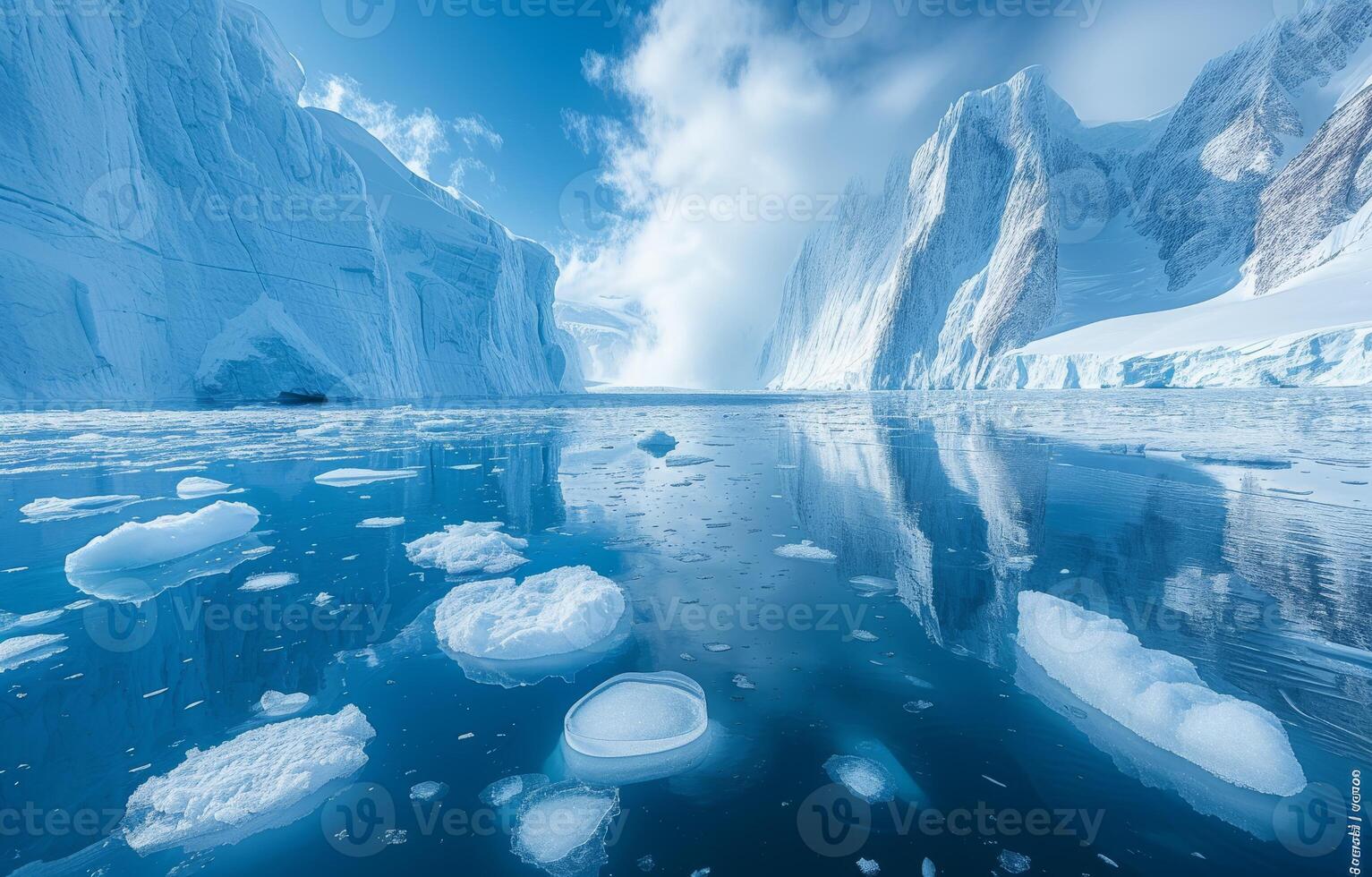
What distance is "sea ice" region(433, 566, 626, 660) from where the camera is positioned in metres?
4.32

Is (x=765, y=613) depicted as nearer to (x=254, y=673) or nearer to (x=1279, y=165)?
(x=254, y=673)

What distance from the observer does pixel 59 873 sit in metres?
2.29

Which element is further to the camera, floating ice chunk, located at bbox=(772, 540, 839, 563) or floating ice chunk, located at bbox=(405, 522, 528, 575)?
floating ice chunk, located at bbox=(772, 540, 839, 563)

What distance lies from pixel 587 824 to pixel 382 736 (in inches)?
60.9

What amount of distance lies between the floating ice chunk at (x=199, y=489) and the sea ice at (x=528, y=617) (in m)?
7.35

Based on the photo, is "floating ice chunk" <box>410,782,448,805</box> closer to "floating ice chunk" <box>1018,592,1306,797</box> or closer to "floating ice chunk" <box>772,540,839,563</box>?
"floating ice chunk" <box>1018,592,1306,797</box>

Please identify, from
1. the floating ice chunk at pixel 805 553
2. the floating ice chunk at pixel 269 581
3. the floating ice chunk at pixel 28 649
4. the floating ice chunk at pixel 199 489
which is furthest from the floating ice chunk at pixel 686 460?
the floating ice chunk at pixel 28 649

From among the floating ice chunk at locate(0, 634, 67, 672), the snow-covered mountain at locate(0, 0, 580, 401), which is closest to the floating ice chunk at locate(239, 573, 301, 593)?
the floating ice chunk at locate(0, 634, 67, 672)

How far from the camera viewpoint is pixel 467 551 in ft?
21.0

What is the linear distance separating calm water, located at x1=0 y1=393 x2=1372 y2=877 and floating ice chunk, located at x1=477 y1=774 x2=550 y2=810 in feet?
0.26

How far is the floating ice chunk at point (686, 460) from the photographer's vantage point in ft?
43.8

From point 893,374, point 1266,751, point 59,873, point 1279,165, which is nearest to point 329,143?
point 59,873

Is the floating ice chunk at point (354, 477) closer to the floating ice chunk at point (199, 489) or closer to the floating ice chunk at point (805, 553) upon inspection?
the floating ice chunk at point (199, 489)

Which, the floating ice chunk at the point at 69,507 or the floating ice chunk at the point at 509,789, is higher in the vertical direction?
the floating ice chunk at the point at 69,507
